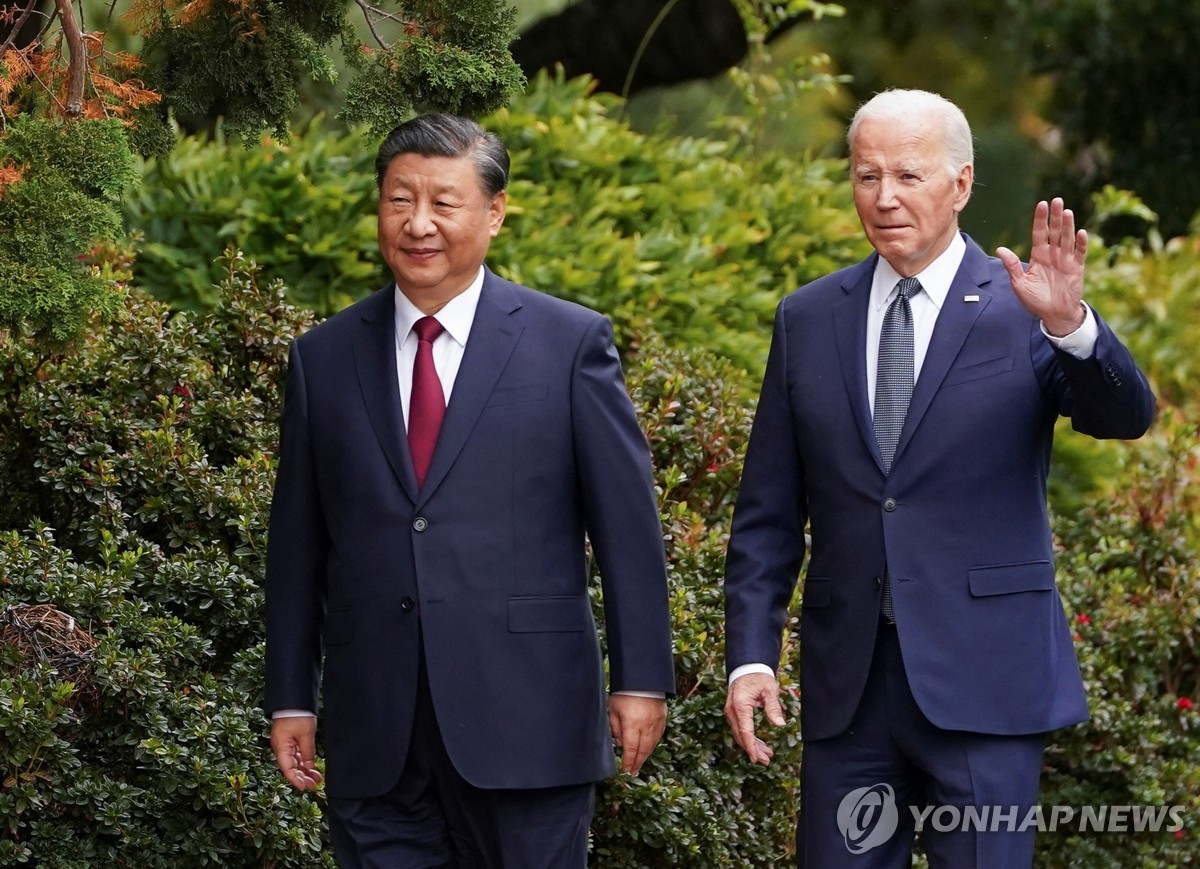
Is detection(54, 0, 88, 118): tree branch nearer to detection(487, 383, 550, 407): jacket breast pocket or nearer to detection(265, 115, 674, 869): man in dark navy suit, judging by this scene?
detection(265, 115, 674, 869): man in dark navy suit

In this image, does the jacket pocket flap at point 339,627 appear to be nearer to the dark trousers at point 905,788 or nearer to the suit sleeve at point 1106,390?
the dark trousers at point 905,788

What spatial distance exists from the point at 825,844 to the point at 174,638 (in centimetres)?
179

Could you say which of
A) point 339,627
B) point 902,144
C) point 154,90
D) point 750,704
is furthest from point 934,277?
point 154,90

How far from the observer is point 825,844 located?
3557 mm

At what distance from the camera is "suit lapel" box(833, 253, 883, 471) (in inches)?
141

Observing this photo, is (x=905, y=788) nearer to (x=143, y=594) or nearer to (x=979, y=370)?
(x=979, y=370)

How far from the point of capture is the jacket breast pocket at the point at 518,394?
140 inches

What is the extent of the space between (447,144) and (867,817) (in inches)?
66.0

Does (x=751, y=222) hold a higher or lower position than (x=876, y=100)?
higher

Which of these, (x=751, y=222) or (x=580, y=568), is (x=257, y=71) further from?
(x=751, y=222)

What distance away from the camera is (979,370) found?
3.54 m

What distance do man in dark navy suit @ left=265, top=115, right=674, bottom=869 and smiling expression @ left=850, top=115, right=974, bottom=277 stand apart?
25.2 inches

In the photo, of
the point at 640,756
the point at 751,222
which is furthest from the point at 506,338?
the point at 751,222

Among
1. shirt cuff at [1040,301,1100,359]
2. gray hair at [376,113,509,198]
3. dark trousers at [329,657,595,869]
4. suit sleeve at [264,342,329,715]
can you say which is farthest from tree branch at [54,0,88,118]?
shirt cuff at [1040,301,1100,359]
